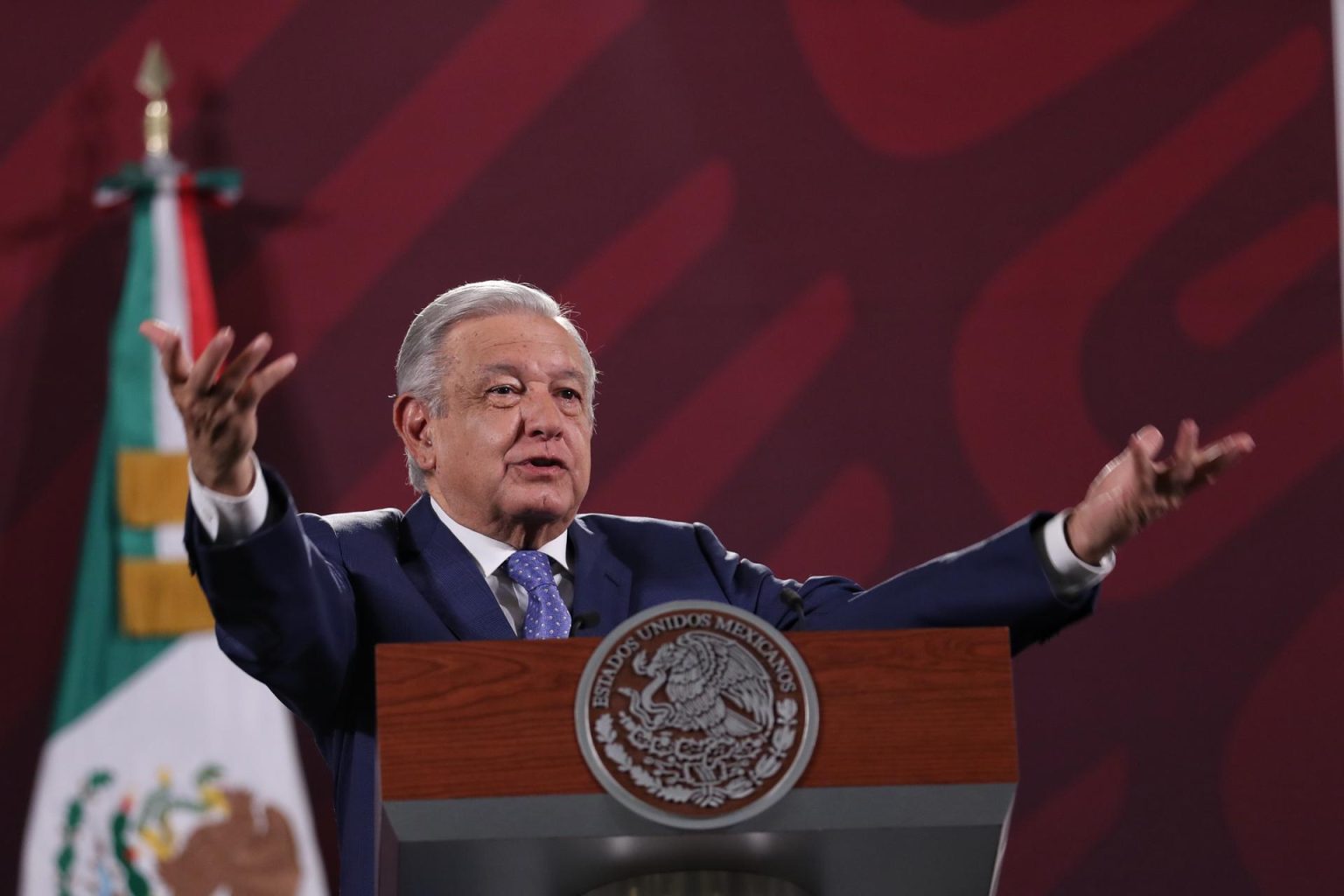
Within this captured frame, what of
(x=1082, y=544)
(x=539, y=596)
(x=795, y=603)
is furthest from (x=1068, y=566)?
(x=539, y=596)

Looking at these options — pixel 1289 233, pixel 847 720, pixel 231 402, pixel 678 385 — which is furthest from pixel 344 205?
pixel 847 720

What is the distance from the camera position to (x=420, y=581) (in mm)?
2012

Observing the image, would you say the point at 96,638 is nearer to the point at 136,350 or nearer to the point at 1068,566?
the point at 136,350

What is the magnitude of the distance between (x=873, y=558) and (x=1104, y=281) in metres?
1.01

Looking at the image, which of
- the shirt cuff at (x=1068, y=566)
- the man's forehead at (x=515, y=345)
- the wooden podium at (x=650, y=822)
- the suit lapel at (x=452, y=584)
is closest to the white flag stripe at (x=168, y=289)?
the man's forehead at (x=515, y=345)

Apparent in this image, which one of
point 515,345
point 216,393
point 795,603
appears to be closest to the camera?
point 216,393

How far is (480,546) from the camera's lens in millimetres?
2127

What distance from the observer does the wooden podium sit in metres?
1.36

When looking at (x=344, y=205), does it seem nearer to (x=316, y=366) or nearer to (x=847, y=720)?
(x=316, y=366)

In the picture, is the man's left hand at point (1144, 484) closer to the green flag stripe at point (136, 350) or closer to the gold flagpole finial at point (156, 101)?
the green flag stripe at point (136, 350)

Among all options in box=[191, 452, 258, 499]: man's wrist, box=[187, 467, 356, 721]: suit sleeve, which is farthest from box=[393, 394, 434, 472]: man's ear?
box=[191, 452, 258, 499]: man's wrist

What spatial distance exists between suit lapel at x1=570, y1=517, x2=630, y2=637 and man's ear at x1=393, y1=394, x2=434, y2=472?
234mm

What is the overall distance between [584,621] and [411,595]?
0.85ft

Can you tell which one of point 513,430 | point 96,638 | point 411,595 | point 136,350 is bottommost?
point 411,595
